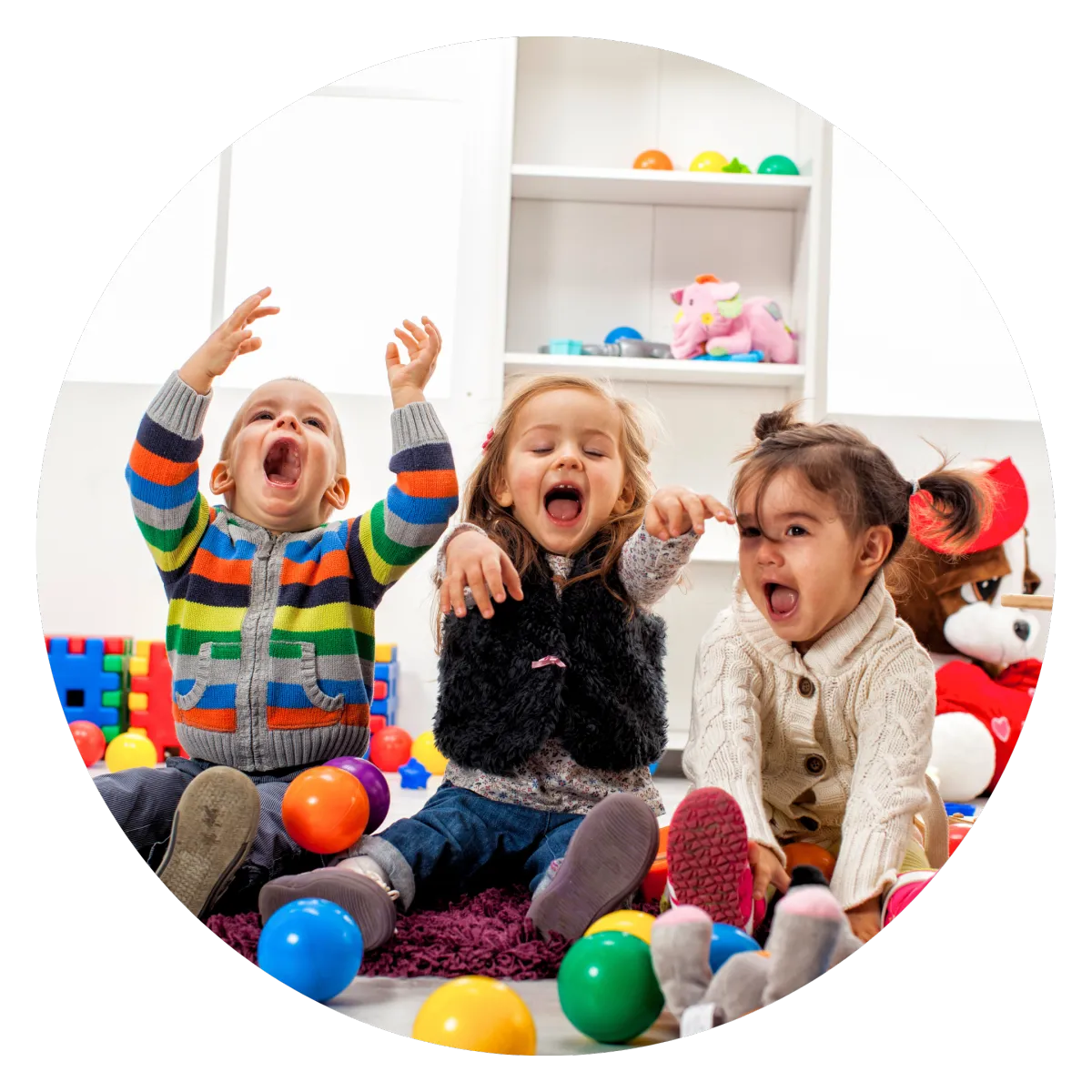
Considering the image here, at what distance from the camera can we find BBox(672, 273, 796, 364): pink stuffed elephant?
829mm

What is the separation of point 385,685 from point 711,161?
47 centimetres

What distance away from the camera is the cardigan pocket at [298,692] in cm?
87

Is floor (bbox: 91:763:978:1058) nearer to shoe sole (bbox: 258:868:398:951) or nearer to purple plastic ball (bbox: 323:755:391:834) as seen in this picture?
shoe sole (bbox: 258:868:398:951)

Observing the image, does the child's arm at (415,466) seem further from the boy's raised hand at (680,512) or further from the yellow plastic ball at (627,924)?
the yellow plastic ball at (627,924)

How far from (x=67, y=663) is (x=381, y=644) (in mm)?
239

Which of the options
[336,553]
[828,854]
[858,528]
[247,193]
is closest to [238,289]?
[247,193]

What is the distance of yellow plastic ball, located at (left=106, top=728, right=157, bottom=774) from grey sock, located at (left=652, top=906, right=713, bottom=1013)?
46 cm

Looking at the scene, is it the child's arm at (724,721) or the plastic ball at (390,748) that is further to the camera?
the plastic ball at (390,748)

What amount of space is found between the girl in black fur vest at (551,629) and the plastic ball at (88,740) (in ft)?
0.75

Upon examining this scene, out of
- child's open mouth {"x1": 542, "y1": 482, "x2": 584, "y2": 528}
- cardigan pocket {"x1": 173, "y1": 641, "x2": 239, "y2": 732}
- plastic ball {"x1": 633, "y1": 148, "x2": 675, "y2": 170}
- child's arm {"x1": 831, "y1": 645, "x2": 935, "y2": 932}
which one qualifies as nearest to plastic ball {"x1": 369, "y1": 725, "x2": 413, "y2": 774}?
cardigan pocket {"x1": 173, "y1": 641, "x2": 239, "y2": 732}

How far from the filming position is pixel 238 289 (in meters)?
0.85

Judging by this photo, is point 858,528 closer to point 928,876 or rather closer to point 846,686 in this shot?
point 846,686

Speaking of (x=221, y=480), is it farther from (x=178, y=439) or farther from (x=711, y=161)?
(x=711, y=161)

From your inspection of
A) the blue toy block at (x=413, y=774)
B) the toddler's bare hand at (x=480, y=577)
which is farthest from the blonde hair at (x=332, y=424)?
the blue toy block at (x=413, y=774)
